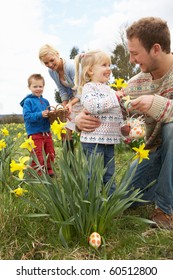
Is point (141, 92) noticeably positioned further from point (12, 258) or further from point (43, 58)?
point (43, 58)

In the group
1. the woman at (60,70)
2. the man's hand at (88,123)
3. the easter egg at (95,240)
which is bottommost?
the easter egg at (95,240)

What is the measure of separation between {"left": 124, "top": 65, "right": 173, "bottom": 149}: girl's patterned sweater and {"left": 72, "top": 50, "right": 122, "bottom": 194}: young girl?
0.19 meters

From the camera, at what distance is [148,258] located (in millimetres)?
1794

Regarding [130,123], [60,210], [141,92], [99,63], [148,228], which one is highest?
[99,63]

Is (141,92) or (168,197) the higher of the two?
(141,92)

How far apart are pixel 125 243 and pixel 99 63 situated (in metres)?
1.27

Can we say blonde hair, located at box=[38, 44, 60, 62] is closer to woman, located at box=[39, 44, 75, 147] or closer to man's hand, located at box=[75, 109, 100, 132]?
woman, located at box=[39, 44, 75, 147]

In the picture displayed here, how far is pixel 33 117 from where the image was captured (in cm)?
380

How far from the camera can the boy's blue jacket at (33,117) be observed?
3.85m

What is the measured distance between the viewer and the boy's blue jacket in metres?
3.85

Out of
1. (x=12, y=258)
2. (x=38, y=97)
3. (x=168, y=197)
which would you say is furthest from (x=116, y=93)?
(x=38, y=97)

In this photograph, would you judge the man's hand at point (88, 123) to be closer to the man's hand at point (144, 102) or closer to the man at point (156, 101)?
the man at point (156, 101)

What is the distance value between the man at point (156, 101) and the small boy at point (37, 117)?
4.71 feet

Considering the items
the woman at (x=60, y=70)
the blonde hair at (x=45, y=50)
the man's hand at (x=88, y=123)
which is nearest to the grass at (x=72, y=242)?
the man's hand at (x=88, y=123)
